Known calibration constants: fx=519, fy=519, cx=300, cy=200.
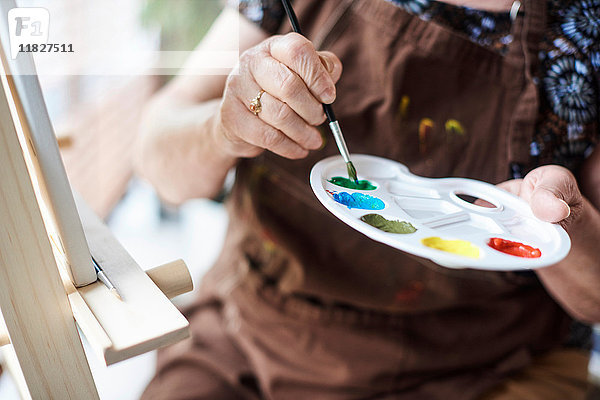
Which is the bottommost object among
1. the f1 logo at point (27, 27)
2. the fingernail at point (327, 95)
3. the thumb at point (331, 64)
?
the fingernail at point (327, 95)

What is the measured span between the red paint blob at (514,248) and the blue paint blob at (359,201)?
7 cm

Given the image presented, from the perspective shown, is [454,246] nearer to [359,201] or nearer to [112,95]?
[359,201]

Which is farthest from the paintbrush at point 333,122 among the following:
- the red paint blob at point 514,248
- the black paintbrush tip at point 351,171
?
the red paint blob at point 514,248

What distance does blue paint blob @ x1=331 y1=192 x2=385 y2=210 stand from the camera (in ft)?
1.05

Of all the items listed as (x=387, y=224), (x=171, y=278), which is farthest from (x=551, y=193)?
(x=171, y=278)

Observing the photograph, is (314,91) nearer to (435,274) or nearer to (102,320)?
(102,320)

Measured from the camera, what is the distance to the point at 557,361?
65 centimetres

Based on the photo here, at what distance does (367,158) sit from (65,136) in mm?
288

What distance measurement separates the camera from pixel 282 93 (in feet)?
1.04

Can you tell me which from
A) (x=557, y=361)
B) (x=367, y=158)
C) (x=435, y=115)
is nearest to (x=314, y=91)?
(x=367, y=158)

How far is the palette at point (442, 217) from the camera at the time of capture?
276mm

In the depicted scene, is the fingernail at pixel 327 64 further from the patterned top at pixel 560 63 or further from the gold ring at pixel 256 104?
the patterned top at pixel 560 63

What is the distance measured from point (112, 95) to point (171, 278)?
1.02ft

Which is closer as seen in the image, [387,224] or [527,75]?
[387,224]
